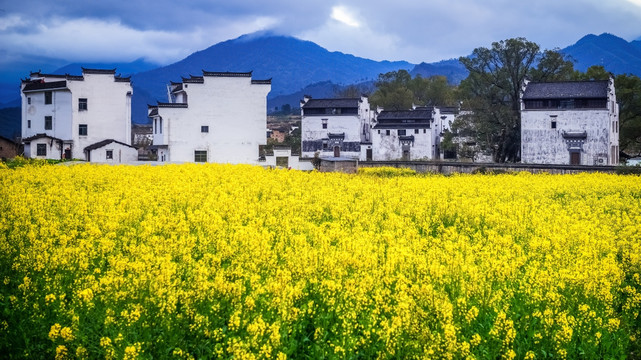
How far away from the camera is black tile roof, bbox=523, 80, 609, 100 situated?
5291cm

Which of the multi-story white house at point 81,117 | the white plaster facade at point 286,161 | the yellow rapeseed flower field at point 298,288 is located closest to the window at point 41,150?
the multi-story white house at point 81,117

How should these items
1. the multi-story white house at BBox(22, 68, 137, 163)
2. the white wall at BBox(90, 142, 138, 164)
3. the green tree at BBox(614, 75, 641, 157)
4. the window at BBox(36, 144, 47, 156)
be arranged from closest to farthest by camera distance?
1. the white wall at BBox(90, 142, 138, 164)
2. the window at BBox(36, 144, 47, 156)
3. the multi-story white house at BBox(22, 68, 137, 163)
4. the green tree at BBox(614, 75, 641, 157)

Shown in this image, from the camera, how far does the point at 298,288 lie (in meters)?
7.66

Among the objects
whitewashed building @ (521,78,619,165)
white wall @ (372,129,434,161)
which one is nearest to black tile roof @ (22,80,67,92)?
white wall @ (372,129,434,161)

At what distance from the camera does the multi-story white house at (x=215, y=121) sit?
140ft

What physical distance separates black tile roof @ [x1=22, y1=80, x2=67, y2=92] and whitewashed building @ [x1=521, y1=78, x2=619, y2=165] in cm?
4174

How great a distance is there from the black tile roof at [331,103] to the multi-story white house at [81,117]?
27122mm

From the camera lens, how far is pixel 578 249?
454 inches

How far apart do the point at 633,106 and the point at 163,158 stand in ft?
160

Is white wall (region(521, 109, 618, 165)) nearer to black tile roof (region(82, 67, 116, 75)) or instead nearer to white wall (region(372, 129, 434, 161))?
white wall (region(372, 129, 434, 161))

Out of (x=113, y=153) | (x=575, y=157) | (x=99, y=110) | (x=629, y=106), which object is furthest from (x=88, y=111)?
(x=629, y=106)

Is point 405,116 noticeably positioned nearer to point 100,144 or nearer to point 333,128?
point 333,128

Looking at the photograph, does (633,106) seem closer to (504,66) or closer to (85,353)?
(504,66)

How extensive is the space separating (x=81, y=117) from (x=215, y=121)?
12.2 meters
